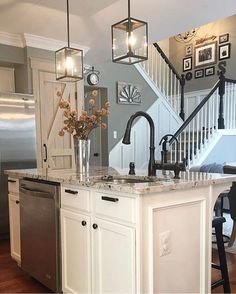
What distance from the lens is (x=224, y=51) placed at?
22.7ft

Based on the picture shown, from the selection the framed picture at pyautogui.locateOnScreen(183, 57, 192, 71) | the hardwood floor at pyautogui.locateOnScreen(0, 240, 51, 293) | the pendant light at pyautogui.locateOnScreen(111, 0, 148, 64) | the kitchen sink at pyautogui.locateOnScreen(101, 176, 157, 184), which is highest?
the framed picture at pyautogui.locateOnScreen(183, 57, 192, 71)

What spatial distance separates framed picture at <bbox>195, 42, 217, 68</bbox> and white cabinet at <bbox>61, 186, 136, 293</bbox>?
609 cm

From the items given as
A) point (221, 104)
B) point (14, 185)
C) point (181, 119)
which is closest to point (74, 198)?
point (14, 185)

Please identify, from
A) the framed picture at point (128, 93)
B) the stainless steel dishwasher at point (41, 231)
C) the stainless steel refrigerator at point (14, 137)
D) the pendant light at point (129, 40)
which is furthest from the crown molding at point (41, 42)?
the stainless steel dishwasher at point (41, 231)

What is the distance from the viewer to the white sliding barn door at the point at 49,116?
4.45 metres

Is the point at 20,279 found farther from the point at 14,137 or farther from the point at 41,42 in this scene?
the point at 41,42

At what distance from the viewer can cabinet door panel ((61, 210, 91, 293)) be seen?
2.05 metres

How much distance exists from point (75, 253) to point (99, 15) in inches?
114

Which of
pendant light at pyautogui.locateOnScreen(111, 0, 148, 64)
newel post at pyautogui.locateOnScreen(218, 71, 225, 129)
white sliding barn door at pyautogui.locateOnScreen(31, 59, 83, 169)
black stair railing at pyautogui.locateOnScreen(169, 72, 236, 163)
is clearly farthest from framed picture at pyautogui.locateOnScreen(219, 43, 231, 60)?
pendant light at pyautogui.locateOnScreen(111, 0, 148, 64)

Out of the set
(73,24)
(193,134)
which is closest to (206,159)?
(193,134)

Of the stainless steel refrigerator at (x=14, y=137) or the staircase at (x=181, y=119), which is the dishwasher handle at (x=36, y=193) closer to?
the stainless steel refrigerator at (x=14, y=137)

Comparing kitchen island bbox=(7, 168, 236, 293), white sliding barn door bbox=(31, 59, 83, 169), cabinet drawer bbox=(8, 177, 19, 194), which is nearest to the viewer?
kitchen island bbox=(7, 168, 236, 293)

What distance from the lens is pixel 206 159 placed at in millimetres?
5797

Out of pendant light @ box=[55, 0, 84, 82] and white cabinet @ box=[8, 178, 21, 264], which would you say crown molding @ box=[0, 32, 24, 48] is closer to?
pendant light @ box=[55, 0, 84, 82]
